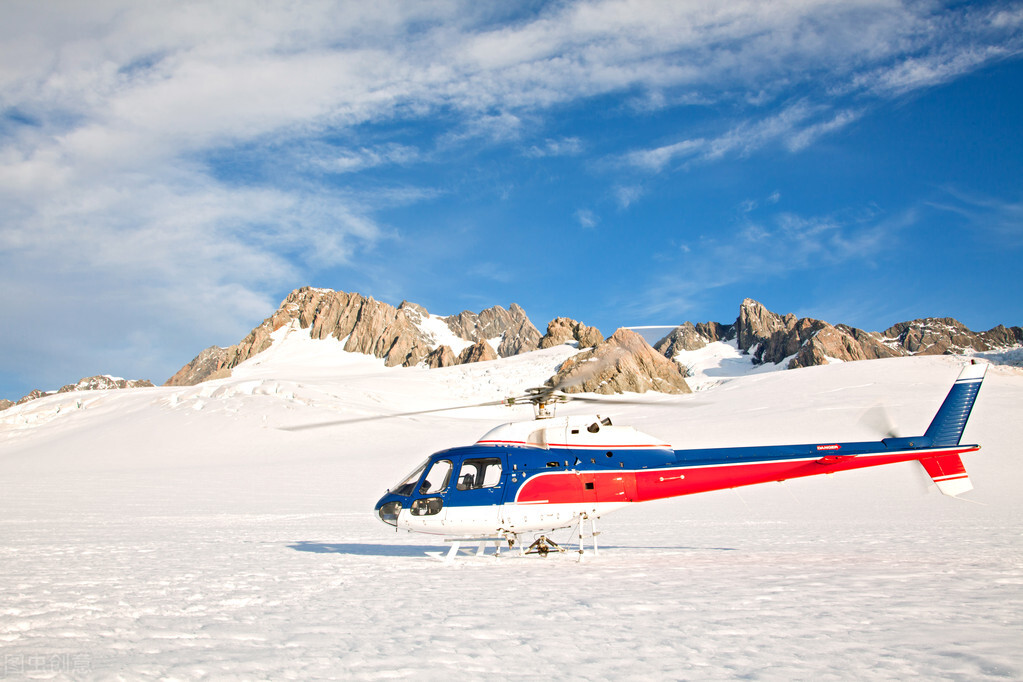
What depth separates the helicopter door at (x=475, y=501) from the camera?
9.75 m

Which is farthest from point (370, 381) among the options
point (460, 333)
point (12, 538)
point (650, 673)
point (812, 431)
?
point (460, 333)

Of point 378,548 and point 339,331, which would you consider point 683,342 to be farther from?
point 378,548

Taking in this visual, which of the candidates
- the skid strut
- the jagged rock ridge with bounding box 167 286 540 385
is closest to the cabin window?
the skid strut

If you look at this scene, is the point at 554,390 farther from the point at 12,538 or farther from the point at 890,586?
the point at 12,538

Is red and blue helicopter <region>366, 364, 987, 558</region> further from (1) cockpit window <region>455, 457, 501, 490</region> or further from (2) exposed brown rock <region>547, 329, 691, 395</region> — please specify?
(2) exposed brown rock <region>547, 329, 691, 395</region>

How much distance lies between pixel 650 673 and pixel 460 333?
17427 cm

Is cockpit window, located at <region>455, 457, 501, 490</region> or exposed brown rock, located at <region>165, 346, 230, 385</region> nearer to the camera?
cockpit window, located at <region>455, 457, 501, 490</region>

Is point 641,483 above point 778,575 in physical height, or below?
above

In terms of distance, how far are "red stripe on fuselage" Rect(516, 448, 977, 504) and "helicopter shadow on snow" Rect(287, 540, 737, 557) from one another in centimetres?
150

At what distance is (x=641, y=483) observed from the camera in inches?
392

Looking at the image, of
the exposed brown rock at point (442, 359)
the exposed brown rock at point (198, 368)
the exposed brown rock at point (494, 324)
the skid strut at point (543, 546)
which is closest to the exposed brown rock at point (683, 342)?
the exposed brown rock at point (494, 324)

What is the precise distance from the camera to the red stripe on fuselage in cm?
979

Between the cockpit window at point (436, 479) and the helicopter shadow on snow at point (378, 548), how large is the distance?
1396 millimetres

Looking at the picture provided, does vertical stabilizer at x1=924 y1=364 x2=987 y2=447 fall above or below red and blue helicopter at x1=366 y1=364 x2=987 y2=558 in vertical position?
above
